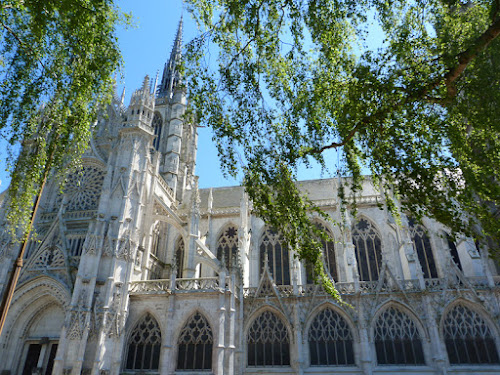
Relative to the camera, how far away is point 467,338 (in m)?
16.0

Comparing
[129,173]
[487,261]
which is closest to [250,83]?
[129,173]

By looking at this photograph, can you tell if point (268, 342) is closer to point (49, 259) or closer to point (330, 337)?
point (330, 337)

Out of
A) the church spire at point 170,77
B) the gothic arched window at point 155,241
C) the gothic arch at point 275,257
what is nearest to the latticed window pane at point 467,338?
the gothic arch at point 275,257

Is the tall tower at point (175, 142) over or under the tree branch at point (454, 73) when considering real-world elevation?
over

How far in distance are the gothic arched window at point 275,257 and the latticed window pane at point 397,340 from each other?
575 centimetres

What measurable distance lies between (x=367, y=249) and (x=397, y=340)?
5.84 meters

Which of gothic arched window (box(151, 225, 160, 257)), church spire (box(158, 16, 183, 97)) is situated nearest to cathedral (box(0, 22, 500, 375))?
gothic arched window (box(151, 225, 160, 257))

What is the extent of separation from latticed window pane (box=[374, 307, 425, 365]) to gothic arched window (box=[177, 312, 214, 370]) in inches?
308

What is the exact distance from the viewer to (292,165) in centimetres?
923

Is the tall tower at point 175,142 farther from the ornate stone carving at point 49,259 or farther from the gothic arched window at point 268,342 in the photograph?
the gothic arched window at point 268,342

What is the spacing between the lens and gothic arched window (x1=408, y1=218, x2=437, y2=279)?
19.8 meters

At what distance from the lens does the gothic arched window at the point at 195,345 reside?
15.1 meters

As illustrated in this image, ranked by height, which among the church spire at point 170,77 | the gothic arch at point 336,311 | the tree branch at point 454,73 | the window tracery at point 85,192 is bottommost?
the gothic arch at point 336,311

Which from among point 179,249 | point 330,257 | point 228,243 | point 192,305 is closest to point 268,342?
point 192,305
